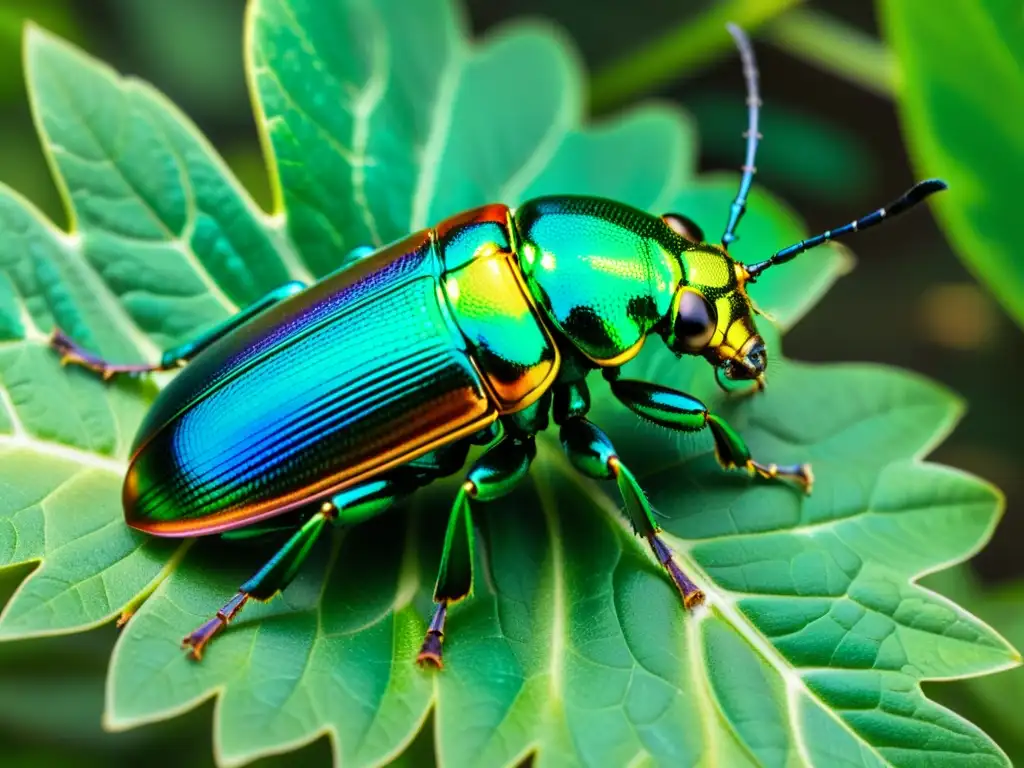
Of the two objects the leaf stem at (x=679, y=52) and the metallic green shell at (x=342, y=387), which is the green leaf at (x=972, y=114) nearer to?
the leaf stem at (x=679, y=52)

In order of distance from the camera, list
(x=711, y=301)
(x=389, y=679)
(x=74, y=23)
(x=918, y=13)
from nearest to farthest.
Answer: (x=389, y=679)
(x=711, y=301)
(x=918, y=13)
(x=74, y=23)

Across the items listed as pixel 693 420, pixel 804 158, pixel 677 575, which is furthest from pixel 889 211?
pixel 804 158

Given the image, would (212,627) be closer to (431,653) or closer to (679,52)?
(431,653)

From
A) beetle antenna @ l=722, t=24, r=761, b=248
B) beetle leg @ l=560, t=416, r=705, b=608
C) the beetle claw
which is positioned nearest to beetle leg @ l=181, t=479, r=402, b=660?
the beetle claw

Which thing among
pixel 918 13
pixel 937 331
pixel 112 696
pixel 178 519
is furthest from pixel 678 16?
pixel 112 696

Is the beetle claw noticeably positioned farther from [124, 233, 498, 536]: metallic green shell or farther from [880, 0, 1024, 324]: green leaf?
[880, 0, 1024, 324]: green leaf

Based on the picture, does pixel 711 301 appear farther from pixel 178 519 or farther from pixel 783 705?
pixel 178 519
